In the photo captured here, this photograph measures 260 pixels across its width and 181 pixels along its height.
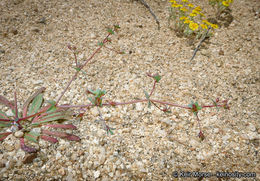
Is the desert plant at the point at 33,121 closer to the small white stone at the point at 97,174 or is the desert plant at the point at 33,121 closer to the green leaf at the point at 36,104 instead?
the green leaf at the point at 36,104

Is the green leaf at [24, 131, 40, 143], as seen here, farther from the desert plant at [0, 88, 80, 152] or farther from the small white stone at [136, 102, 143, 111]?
the small white stone at [136, 102, 143, 111]

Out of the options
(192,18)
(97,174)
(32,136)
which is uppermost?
(192,18)

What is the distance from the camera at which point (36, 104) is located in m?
1.96

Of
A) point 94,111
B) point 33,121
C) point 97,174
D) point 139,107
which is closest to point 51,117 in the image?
point 33,121

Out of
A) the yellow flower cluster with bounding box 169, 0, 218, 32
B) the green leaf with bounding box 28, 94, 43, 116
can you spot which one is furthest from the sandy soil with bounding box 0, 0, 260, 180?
the yellow flower cluster with bounding box 169, 0, 218, 32

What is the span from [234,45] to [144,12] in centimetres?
180

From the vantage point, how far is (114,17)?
3.28 meters

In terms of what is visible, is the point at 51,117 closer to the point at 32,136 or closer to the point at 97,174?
the point at 32,136

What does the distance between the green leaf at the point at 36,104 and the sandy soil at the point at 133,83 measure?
0.36 feet

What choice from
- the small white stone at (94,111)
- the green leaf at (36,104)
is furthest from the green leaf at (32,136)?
the small white stone at (94,111)

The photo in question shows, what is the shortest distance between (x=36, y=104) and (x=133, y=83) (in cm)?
122

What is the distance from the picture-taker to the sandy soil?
168cm

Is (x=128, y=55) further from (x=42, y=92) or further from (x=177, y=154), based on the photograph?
(x=177, y=154)

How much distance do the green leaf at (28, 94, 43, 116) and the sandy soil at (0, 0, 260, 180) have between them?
11cm
